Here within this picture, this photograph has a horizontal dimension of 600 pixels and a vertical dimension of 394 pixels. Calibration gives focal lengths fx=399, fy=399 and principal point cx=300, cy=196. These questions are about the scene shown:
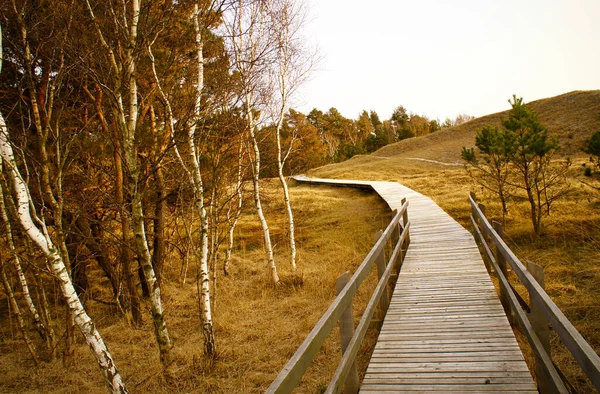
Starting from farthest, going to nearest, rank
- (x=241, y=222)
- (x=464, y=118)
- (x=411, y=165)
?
(x=464, y=118), (x=411, y=165), (x=241, y=222)

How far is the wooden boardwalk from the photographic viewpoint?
11.1 ft

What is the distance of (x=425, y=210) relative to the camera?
44.3 feet

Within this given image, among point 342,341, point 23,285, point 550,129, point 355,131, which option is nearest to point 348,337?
point 342,341

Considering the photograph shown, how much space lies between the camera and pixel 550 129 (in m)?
40.6

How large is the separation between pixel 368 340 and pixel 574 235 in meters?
8.80

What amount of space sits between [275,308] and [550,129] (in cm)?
4174

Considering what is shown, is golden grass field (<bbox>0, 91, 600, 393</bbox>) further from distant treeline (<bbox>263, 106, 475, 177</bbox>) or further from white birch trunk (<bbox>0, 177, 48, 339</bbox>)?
distant treeline (<bbox>263, 106, 475, 177</bbox>)

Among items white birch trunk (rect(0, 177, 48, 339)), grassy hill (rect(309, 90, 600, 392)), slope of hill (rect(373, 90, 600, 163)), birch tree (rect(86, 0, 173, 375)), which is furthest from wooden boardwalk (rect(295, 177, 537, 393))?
slope of hill (rect(373, 90, 600, 163))

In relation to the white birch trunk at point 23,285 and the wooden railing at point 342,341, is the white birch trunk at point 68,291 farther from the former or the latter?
the wooden railing at point 342,341

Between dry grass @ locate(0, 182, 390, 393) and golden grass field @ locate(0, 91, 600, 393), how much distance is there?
21 mm

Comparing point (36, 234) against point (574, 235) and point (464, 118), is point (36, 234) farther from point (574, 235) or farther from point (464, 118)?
point (464, 118)

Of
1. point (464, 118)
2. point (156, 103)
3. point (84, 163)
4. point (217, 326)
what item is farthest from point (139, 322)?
point (464, 118)

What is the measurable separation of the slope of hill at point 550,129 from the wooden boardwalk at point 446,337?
3264 cm

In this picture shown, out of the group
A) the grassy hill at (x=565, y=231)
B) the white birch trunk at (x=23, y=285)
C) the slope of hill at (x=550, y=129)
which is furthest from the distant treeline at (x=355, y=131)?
the white birch trunk at (x=23, y=285)
